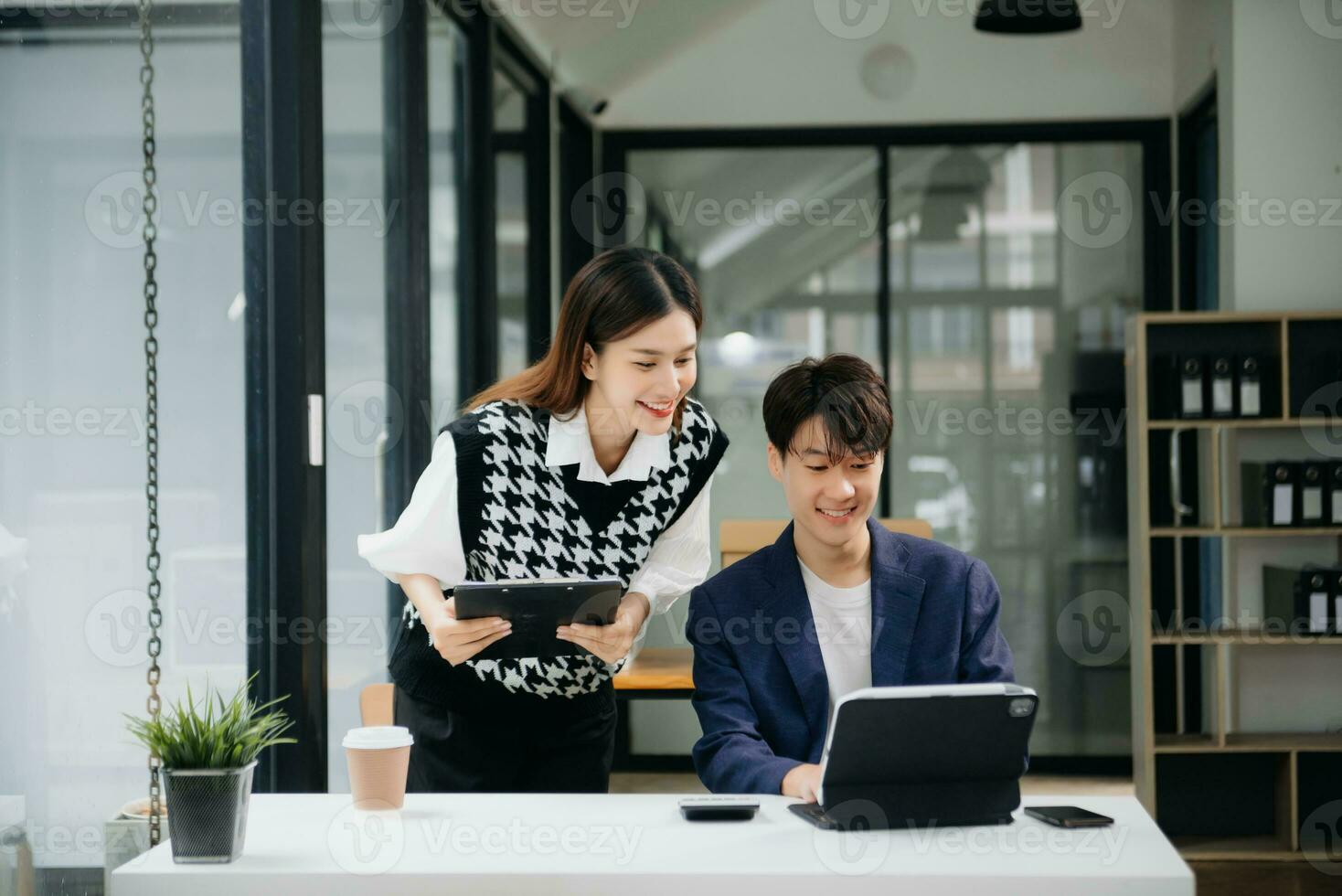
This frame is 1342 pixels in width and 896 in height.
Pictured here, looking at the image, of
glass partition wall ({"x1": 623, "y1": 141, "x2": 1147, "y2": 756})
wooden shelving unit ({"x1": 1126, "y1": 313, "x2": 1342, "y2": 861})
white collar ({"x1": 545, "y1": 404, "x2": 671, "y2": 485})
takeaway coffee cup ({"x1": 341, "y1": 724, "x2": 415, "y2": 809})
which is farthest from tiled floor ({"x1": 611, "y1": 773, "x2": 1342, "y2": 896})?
takeaway coffee cup ({"x1": 341, "y1": 724, "x2": 415, "y2": 809})

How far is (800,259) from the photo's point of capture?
5652 mm

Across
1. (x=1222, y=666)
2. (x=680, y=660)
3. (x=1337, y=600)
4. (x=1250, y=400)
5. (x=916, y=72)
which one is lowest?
(x=1222, y=666)

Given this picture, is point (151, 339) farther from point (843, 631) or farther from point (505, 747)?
point (843, 631)

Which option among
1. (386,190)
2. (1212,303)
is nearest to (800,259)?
(1212,303)

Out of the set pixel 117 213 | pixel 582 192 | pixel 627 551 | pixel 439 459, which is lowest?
pixel 627 551

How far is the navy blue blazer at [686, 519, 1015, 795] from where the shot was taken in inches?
81.9

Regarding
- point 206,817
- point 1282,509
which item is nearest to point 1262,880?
point 1282,509

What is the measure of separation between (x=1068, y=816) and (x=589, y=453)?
850mm

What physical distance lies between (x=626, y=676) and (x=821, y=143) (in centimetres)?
275

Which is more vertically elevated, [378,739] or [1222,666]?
[378,739]

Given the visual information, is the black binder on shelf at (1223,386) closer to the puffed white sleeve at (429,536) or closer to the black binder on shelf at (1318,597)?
the black binder on shelf at (1318,597)

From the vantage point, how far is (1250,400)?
4391 millimetres

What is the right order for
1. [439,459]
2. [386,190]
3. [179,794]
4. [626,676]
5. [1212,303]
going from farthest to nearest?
1. [1212,303]
2. [626,676]
3. [386,190]
4. [439,459]
5. [179,794]

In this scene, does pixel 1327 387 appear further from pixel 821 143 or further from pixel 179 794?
pixel 179 794
